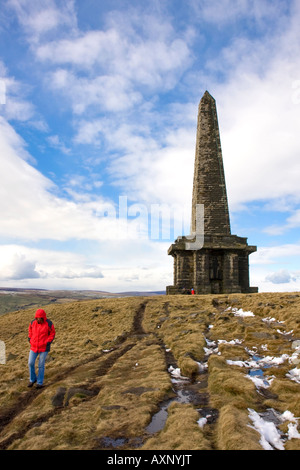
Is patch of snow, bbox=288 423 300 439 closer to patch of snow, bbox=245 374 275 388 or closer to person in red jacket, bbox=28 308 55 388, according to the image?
patch of snow, bbox=245 374 275 388

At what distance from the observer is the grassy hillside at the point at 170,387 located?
587 centimetres

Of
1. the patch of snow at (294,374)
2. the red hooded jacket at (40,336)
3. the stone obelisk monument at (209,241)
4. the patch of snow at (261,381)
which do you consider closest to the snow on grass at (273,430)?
the patch of snow at (261,381)

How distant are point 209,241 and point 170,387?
78.8 ft

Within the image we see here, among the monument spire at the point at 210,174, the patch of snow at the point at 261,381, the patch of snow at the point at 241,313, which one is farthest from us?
the monument spire at the point at 210,174

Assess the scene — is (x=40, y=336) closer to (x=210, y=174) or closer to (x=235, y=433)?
(x=235, y=433)

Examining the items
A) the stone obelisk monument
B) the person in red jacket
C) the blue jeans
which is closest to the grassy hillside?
the blue jeans

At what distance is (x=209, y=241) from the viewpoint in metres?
31.7

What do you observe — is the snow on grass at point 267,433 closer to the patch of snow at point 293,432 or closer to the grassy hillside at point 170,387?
the grassy hillside at point 170,387

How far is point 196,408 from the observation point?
7.08 metres

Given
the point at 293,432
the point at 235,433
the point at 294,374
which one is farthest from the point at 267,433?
the point at 294,374

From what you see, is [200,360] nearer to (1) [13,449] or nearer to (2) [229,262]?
(1) [13,449]
